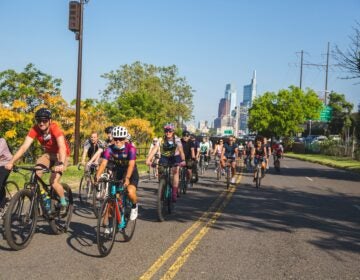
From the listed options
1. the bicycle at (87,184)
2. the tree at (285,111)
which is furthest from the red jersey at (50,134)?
the tree at (285,111)

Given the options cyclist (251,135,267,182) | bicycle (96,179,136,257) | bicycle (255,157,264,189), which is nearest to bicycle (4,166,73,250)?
bicycle (96,179,136,257)

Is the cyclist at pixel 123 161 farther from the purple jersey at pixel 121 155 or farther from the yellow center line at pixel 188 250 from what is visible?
the yellow center line at pixel 188 250

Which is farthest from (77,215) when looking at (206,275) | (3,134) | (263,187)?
(3,134)

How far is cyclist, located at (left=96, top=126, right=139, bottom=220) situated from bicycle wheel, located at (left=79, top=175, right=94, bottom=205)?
13.0 feet

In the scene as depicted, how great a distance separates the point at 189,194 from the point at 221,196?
105cm

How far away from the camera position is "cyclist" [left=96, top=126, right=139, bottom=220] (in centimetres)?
738

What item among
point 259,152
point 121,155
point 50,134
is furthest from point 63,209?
point 259,152

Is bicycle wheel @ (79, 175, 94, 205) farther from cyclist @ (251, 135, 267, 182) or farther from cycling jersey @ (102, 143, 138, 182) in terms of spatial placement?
cyclist @ (251, 135, 267, 182)

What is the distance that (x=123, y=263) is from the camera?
20.6 ft

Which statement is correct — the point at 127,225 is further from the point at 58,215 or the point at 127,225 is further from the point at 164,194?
the point at 164,194

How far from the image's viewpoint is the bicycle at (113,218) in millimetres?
→ 6571

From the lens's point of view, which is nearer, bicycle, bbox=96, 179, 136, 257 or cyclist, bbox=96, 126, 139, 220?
bicycle, bbox=96, 179, 136, 257

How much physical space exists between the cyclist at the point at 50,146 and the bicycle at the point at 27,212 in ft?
0.43

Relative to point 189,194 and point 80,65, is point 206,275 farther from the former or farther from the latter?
point 80,65
